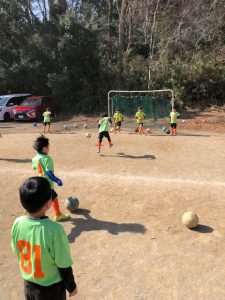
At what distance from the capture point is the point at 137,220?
23.1ft

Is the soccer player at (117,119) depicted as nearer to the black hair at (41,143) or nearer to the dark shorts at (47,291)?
the black hair at (41,143)

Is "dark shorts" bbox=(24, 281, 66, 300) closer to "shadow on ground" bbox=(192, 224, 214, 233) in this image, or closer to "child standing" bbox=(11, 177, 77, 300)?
"child standing" bbox=(11, 177, 77, 300)

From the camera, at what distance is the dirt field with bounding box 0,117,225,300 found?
195 inches

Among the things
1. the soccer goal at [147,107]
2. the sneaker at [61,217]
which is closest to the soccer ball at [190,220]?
the sneaker at [61,217]

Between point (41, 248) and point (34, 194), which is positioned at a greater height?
point (34, 194)

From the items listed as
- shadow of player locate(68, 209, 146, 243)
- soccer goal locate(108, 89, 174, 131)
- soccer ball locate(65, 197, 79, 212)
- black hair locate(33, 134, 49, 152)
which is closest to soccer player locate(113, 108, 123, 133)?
soccer goal locate(108, 89, 174, 131)

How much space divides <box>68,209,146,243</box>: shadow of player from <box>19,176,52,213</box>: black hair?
11.7 feet

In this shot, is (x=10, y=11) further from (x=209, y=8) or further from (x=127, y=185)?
(x=127, y=185)

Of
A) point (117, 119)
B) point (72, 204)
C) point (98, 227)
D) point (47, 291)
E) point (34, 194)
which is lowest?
point (98, 227)

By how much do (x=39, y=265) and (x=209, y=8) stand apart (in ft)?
93.0

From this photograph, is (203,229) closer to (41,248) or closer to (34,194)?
(41,248)

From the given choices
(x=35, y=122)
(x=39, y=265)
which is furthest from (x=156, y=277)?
(x=35, y=122)

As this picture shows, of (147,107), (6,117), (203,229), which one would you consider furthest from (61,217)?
(6,117)

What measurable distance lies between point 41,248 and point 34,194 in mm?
437
